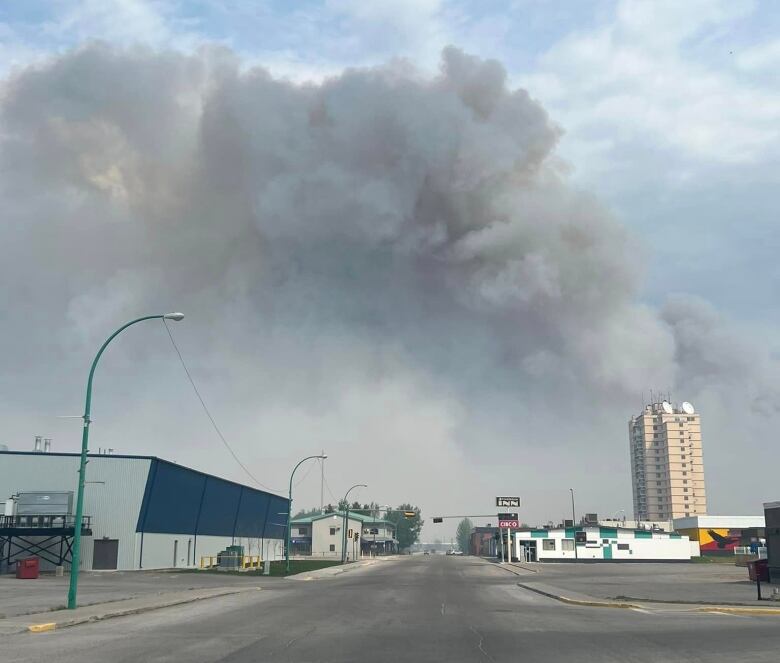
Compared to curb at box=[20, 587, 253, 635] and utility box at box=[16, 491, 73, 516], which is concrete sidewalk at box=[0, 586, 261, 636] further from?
utility box at box=[16, 491, 73, 516]

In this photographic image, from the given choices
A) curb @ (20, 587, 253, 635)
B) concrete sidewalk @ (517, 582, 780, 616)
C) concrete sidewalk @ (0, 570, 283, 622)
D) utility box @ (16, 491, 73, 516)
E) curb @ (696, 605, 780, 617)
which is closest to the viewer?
curb @ (20, 587, 253, 635)

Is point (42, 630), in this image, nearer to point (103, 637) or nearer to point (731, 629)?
point (103, 637)

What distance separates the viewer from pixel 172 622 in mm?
23438

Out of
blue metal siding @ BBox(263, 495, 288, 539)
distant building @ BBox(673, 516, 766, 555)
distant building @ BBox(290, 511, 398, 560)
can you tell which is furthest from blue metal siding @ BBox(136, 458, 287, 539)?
distant building @ BBox(673, 516, 766, 555)

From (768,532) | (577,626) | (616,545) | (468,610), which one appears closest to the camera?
(577,626)

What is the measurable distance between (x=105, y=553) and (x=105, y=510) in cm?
340

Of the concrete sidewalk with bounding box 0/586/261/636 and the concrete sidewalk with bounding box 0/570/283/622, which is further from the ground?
the concrete sidewalk with bounding box 0/586/261/636

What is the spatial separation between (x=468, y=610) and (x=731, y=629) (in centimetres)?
956

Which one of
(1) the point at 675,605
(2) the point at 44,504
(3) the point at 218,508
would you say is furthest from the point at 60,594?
(3) the point at 218,508

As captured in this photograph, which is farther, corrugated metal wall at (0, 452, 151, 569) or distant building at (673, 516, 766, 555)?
distant building at (673, 516, 766, 555)

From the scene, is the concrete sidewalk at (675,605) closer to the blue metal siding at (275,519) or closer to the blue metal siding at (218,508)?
the blue metal siding at (218,508)

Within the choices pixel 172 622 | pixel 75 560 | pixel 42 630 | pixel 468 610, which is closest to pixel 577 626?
pixel 468 610

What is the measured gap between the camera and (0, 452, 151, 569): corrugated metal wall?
2494 inches

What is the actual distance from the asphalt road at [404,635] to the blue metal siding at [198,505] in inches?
1525
